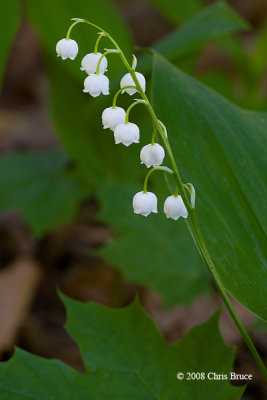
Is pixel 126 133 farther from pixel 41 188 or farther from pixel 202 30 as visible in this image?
pixel 41 188

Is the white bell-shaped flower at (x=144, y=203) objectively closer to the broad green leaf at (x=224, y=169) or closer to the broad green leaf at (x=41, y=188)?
the broad green leaf at (x=224, y=169)

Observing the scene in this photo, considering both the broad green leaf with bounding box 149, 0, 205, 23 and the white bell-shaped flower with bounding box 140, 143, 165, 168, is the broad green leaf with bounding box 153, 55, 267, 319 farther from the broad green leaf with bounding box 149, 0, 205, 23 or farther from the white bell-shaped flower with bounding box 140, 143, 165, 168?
the broad green leaf with bounding box 149, 0, 205, 23

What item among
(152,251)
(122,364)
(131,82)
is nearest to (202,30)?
(152,251)

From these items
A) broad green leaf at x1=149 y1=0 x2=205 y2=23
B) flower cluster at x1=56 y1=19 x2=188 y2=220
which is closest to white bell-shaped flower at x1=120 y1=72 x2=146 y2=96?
flower cluster at x1=56 y1=19 x2=188 y2=220

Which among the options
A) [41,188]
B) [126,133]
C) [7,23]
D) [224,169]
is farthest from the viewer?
[41,188]

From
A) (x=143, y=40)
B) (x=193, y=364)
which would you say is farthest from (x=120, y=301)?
(x=143, y=40)

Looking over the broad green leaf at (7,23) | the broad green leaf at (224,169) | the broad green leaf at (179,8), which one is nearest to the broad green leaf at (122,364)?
the broad green leaf at (224,169)
